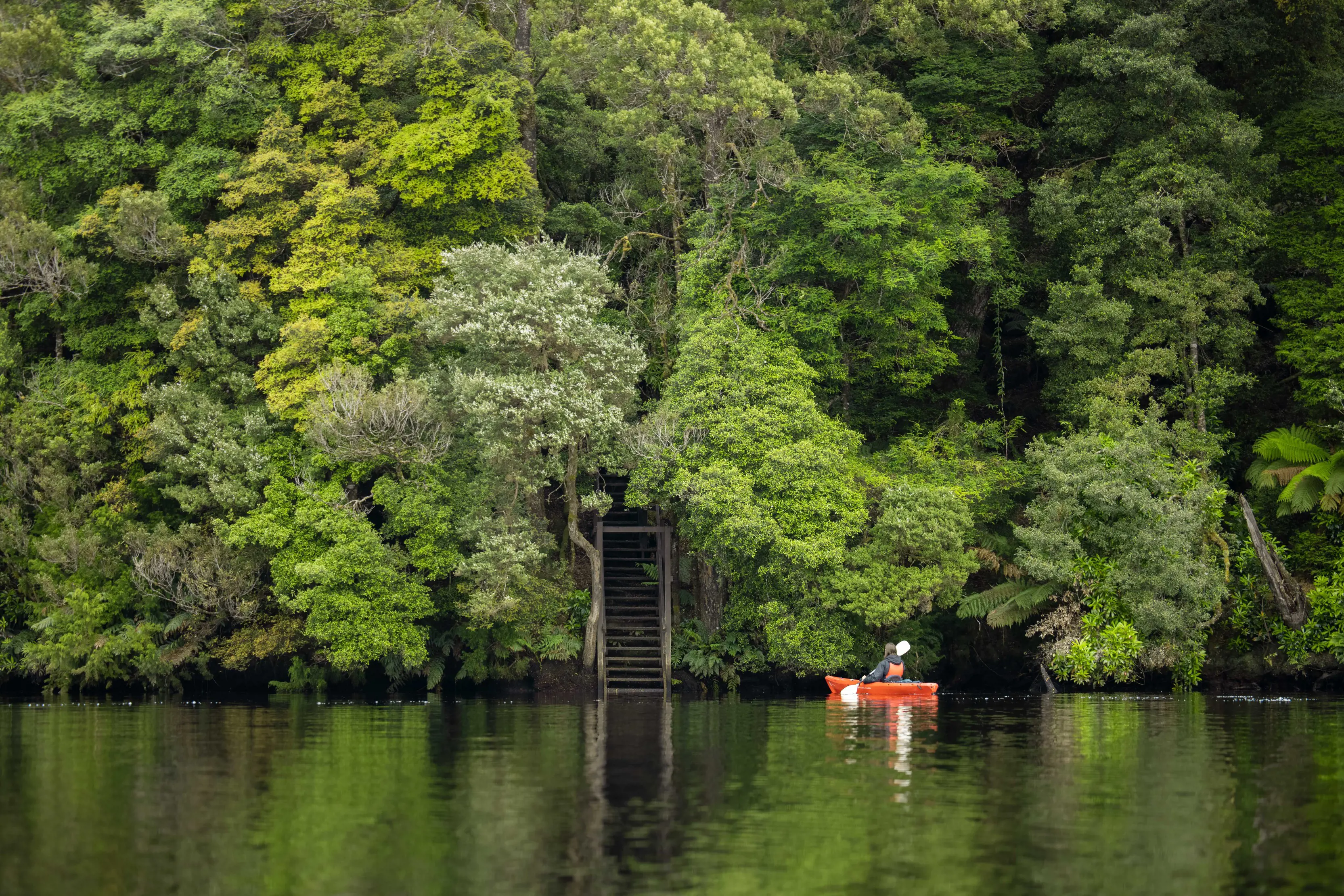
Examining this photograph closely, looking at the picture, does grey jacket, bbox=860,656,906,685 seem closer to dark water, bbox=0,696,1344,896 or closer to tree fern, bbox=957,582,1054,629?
tree fern, bbox=957,582,1054,629

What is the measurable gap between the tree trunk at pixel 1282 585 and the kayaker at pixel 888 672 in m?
8.38

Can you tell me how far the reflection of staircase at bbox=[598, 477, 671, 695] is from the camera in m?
34.7

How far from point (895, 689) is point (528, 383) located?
34.5ft

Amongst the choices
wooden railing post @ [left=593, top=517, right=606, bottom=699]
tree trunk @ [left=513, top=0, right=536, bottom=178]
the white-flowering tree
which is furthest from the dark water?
tree trunk @ [left=513, top=0, right=536, bottom=178]

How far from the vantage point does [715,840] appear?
44.2 ft

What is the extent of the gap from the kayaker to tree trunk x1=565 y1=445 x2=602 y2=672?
6852 millimetres

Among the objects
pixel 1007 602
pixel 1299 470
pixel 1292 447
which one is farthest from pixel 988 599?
pixel 1292 447

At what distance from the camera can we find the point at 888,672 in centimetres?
3158

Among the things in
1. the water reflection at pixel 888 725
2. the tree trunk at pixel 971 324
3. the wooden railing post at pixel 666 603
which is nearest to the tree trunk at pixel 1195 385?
the tree trunk at pixel 971 324

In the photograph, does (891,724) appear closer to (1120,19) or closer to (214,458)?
(214,458)

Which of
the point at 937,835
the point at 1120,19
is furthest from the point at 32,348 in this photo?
the point at 937,835

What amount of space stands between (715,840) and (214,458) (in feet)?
79.6

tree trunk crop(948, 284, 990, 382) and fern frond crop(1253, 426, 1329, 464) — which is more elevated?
tree trunk crop(948, 284, 990, 382)

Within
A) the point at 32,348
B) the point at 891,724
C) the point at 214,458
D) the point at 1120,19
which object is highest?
the point at 1120,19
